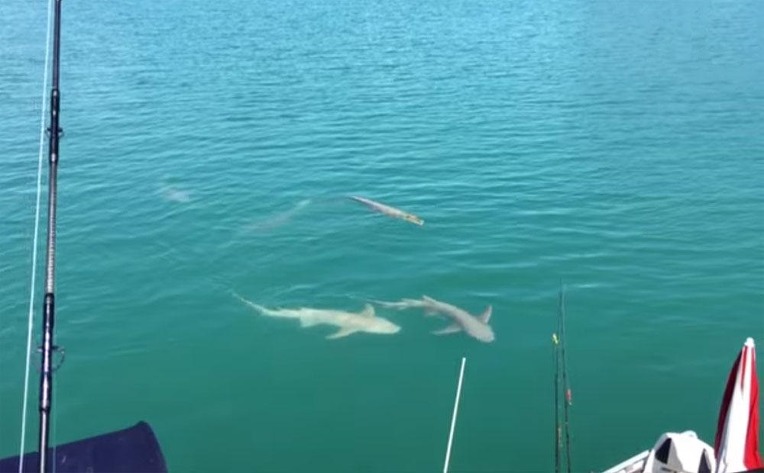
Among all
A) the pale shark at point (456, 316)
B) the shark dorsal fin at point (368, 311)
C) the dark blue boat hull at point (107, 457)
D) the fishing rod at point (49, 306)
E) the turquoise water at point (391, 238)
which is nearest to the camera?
the fishing rod at point (49, 306)

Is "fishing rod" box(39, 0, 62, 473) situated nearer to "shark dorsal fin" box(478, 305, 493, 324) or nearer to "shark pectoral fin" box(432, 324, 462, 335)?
"shark pectoral fin" box(432, 324, 462, 335)

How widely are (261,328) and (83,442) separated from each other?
894cm

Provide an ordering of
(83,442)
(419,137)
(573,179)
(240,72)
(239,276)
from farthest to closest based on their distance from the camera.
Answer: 1. (240,72)
2. (419,137)
3. (573,179)
4. (239,276)
5. (83,442)

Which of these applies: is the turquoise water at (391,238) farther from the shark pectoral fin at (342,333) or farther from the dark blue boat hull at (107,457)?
the dark blue boat hull at (107,457)

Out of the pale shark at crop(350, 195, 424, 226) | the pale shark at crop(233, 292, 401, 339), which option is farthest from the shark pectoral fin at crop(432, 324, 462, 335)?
the pale shark at crop(350, 195, 424, 226)

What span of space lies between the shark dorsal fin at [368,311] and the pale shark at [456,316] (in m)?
0.32

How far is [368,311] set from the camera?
19453mm

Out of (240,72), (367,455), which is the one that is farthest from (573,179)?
(240,72)

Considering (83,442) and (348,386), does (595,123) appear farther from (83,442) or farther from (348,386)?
(83,442)

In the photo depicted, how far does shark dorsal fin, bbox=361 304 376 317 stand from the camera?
19.3m

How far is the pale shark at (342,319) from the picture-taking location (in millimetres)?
18859

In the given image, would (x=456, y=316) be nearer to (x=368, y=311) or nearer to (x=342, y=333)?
(x=368, y=311)

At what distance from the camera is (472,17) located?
5169 centimetres

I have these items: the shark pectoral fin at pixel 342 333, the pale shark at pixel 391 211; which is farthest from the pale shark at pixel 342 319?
the pale shark at pixel 391 211
